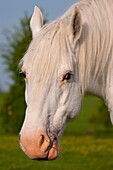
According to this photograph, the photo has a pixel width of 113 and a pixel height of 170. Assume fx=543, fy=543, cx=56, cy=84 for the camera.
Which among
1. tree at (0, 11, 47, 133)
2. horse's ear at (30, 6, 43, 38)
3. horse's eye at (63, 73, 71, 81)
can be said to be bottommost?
tree at (0, 11, 47, 133)

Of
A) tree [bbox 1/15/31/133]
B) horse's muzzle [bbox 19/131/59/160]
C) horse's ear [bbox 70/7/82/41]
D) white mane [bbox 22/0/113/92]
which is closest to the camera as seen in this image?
horse's muzzle [bbox 19/131/59/160]

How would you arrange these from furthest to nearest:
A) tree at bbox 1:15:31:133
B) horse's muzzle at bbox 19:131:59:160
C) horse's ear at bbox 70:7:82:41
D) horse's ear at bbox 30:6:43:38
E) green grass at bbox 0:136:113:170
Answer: tree at bbox 1:15:31:133 → green grass at bbox 0:136:113:170 → horse's ear at bbox 30:6:43:38 → horse's ear at bbox 70:7:82:41 → horse's muzzle at bbox 19:131:59:160

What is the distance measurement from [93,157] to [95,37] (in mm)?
10180

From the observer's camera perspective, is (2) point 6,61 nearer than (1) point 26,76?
No

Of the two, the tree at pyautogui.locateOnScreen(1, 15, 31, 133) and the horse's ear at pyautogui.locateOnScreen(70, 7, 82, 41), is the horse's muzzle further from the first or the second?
the tree at pyautogui.locateOnScreen(1, 15, 31, 133)

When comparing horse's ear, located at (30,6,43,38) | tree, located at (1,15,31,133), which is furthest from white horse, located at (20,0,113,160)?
tree, located at (1,15,31,133)

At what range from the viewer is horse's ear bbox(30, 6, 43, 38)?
4496 millimetres

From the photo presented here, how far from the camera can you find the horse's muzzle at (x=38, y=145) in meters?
3.87

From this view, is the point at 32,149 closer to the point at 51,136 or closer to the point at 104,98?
the point at 51,136

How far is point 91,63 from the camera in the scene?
434 cm

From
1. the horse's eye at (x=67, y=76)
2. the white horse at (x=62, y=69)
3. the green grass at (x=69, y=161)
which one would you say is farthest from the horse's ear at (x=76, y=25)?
the green grass at (x=69, y=161)

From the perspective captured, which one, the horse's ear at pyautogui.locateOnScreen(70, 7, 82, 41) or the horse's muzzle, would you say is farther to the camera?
the horse's ear at pyautogui.locateOnScreen(70, 7, 82, 41)

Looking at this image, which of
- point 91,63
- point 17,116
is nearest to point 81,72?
point 91,63

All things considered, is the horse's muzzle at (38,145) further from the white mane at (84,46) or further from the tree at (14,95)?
the tree at (14,95)
